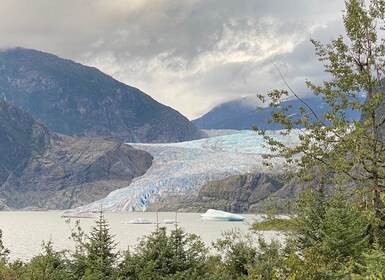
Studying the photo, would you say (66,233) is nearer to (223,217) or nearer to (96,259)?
(223,217)

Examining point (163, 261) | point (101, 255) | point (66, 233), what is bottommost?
point (66, 233)

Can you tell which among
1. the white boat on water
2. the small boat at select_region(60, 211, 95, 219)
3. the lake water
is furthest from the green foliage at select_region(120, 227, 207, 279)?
the small boat at select_region(60, 211, 95, 219)

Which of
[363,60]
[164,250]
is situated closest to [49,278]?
[164,250]

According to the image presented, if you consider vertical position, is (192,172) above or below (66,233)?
above

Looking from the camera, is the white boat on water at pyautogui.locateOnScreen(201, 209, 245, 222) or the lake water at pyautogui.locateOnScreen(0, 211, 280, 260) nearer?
the lake water at pyautogui.locateOnScreen(0, 211, 280, 260)

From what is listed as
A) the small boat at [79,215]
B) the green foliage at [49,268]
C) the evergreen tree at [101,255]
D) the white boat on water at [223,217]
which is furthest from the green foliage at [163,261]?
the small boat at [79,215]

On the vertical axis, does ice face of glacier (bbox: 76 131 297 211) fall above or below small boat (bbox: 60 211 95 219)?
above

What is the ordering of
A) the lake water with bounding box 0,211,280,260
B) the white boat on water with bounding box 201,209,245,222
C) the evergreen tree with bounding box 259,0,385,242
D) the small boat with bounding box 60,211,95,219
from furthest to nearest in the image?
the small boat with bounding box 60,211,95,219, the white boat on water with bounding box 201,209,245,222, the lake water with bounding box 0,211,280,260, the evergreen tree with bounding box 259,0,385,242

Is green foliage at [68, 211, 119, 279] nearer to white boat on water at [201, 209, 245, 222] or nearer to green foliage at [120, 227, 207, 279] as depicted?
green foliage at [120, 227, 207, 279]

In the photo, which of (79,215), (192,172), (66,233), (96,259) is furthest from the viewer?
(79,215)

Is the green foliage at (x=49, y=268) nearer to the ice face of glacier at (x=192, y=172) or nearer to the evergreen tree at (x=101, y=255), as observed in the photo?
the evergreen tree at (x=101, y=255)

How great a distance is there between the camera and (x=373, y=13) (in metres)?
19.0

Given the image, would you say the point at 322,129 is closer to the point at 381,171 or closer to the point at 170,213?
the point at 381,171

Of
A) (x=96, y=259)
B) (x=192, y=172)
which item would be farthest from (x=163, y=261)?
(x=192, y=172)
